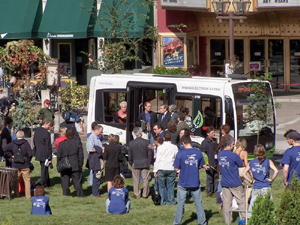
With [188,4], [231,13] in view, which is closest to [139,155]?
[231,13]

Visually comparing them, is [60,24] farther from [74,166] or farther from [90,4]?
[74,166]

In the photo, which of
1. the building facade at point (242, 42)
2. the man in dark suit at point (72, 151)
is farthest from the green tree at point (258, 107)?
the building facade at point (242, 42)

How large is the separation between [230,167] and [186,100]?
298 inches

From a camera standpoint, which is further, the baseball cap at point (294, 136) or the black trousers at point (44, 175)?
the black trousers at point (44, 175)

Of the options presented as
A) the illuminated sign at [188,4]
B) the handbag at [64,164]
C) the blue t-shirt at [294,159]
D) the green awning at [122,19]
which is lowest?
the handbag at [64,164]

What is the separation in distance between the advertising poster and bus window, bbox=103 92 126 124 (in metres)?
13.5

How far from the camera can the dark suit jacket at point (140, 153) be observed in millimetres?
15469

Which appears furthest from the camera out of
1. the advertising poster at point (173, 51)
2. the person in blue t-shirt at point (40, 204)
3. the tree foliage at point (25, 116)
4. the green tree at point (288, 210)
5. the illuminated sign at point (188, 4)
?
the advertising poster at point (173, 51)

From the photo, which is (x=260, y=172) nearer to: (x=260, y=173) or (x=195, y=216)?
(x=260, y=173)

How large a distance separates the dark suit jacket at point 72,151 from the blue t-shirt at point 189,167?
3628 millimetres

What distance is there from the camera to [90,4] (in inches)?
1411

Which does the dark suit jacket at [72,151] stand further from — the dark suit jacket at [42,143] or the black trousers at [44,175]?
the black trousers at [44,175]

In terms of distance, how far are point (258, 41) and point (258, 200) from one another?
2766 centimetres

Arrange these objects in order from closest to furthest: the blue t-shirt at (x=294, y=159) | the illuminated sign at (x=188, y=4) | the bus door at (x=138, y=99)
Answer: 1. the blue t-shirt at (x=294, y=159)
2. the bus door at (x=138, y=99)
3. the illuminated sign at (x=188, y=4)
